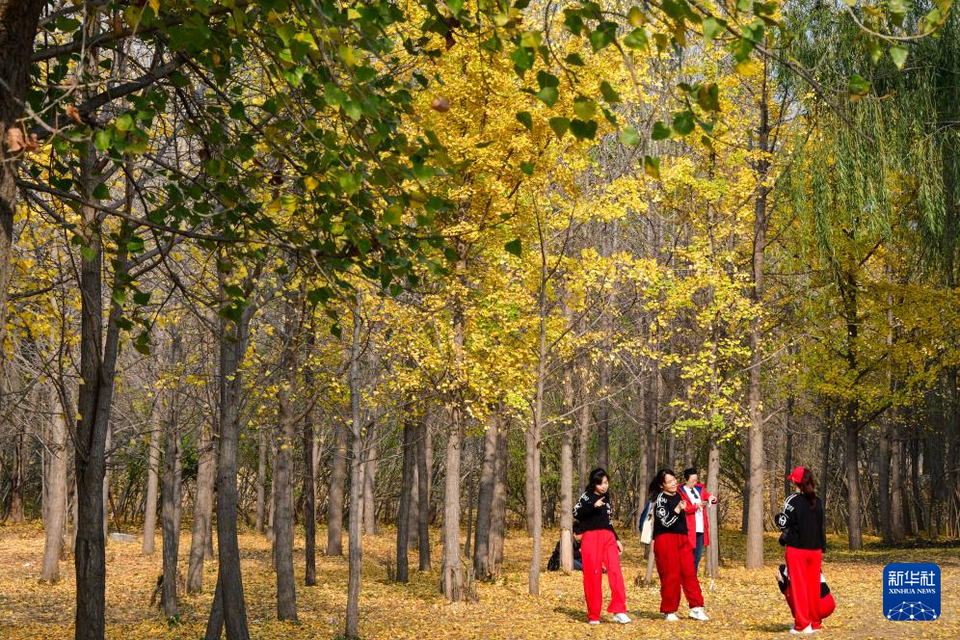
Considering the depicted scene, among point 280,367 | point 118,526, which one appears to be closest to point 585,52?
point 280,367

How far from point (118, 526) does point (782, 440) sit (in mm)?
29782

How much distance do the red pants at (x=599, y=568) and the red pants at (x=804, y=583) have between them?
2.31 m

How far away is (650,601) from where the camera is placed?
16.4 metres

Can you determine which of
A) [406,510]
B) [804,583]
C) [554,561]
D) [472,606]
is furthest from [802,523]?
[554,561]

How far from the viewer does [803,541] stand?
11.7 m

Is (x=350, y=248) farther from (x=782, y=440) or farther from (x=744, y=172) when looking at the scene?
(x=782, y=440)

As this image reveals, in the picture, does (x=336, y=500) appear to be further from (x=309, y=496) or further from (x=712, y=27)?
(x=712, y=27)

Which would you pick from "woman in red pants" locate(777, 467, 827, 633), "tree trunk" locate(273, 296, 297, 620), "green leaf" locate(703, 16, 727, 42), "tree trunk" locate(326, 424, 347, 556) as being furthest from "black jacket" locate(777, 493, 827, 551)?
"tree trunk" locate(326, 424, 347, 556)

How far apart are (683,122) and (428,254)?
4182 mm

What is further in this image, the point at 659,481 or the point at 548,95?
the point at 659,481

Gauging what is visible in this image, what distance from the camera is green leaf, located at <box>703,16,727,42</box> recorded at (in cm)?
335

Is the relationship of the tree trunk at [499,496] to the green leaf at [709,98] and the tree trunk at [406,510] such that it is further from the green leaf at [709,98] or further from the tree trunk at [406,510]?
the green leaf at [709,98]

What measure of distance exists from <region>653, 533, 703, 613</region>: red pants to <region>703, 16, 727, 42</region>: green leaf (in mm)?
10700

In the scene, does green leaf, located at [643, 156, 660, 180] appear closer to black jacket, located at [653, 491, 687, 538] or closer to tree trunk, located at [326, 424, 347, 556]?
black jacket, located at [653, 491, 687, 538]
